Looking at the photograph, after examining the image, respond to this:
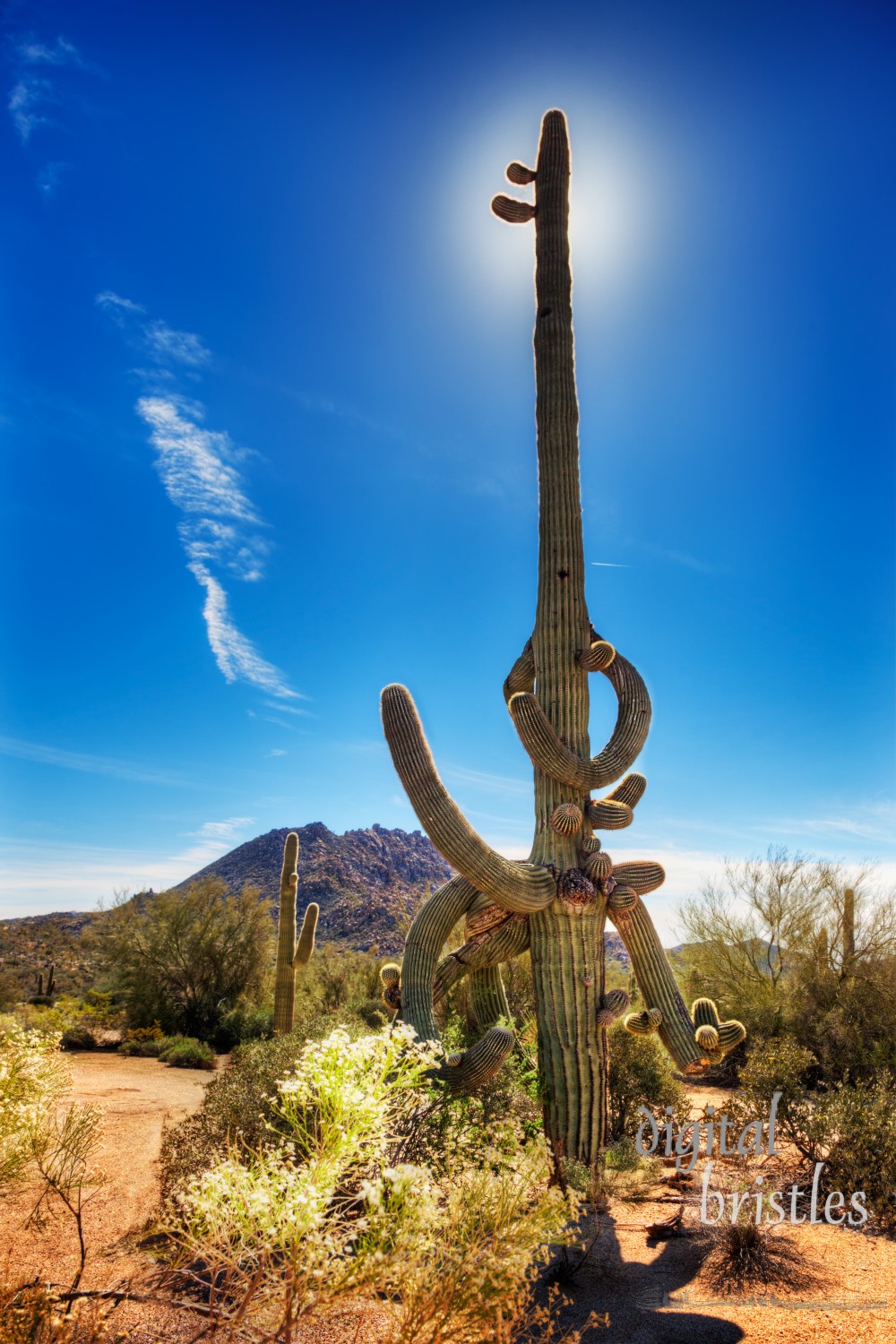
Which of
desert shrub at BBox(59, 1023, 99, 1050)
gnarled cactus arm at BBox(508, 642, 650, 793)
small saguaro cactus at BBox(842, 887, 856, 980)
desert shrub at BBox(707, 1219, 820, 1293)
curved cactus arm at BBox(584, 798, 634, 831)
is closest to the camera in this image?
desert shrub at BBox(707, 1219, 820, 1293)

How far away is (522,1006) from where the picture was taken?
392 inches

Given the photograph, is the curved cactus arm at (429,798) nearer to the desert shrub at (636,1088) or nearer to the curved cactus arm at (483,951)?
the curved cactus arm at (483,951)

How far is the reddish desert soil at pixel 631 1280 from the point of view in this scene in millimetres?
3811

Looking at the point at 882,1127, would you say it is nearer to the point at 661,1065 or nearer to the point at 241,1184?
the point at 661,1065

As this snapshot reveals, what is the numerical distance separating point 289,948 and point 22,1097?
9542mm

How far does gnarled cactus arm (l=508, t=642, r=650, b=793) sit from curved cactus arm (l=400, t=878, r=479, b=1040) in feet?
4.20

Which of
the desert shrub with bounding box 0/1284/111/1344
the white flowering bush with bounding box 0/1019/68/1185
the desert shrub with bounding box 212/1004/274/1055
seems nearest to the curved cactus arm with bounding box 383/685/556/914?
the white flowering bush with bounding box 0/1019/68/1185

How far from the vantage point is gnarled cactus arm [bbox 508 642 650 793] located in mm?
5816

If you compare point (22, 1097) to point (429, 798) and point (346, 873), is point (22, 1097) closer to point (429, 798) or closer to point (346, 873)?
point (429, 798)

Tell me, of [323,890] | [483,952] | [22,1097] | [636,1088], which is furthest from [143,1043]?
[323,890]

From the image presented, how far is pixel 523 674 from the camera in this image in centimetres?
686

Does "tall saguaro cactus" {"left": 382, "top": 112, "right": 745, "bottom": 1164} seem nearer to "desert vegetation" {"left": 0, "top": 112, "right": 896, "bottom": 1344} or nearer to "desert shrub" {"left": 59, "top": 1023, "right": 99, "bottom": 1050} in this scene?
"desert vegetation" {"left": 0, "top": 112, "right": 896, "bottom": 1344}

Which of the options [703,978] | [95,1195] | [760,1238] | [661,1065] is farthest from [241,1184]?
[703,978]

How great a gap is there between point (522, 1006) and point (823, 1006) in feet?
17.5
